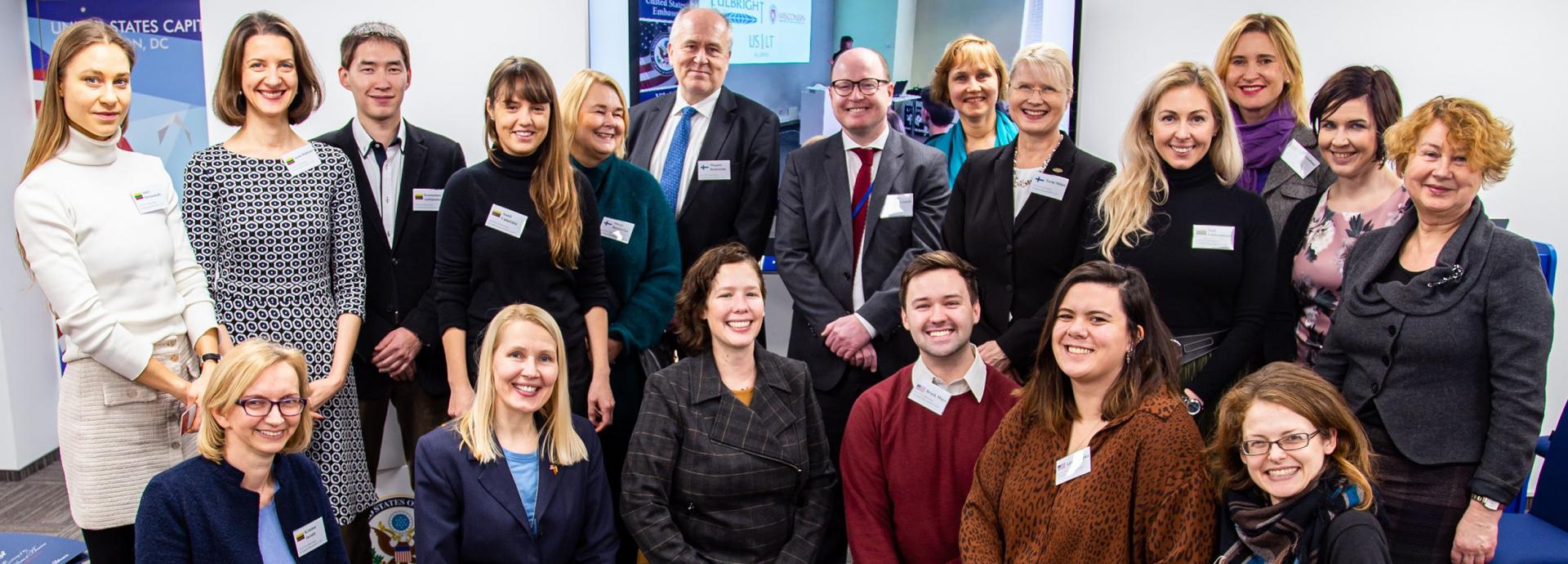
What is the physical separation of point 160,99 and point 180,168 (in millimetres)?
300

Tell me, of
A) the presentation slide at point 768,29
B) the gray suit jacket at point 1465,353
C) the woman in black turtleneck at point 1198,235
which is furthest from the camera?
the presentation slide at point 768,29

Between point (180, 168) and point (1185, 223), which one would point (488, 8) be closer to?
point (180, 168)

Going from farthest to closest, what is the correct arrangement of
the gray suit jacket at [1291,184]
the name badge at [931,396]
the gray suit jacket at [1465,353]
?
the gray suit jacket at [1291,184]
the name badge at [931,396]
the gray suit jacket at [1465,353]

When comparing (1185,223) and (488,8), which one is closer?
(1185,223)

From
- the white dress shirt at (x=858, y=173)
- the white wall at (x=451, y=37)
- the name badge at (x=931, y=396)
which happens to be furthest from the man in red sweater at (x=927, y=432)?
the white wall at (x=451, y=37)

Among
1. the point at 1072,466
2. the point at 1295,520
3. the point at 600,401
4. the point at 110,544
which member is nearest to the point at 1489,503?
the point at 1295,520

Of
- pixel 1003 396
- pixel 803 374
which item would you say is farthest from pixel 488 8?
pixel 1003 396

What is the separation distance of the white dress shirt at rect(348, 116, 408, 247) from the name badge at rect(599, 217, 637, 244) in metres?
0.67

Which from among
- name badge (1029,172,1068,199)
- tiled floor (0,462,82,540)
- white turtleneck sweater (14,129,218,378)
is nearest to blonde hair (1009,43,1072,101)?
name badge (1029,172,1068,199)

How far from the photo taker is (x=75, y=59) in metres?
2.44

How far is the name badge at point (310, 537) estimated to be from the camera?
7.47 feet

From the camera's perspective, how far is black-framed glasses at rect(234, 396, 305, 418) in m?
2.15

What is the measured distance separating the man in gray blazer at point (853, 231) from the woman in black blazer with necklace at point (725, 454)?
1.40 ft

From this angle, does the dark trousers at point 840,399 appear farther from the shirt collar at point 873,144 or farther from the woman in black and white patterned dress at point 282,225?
the woman in black and white patterned dress at point 282,225
